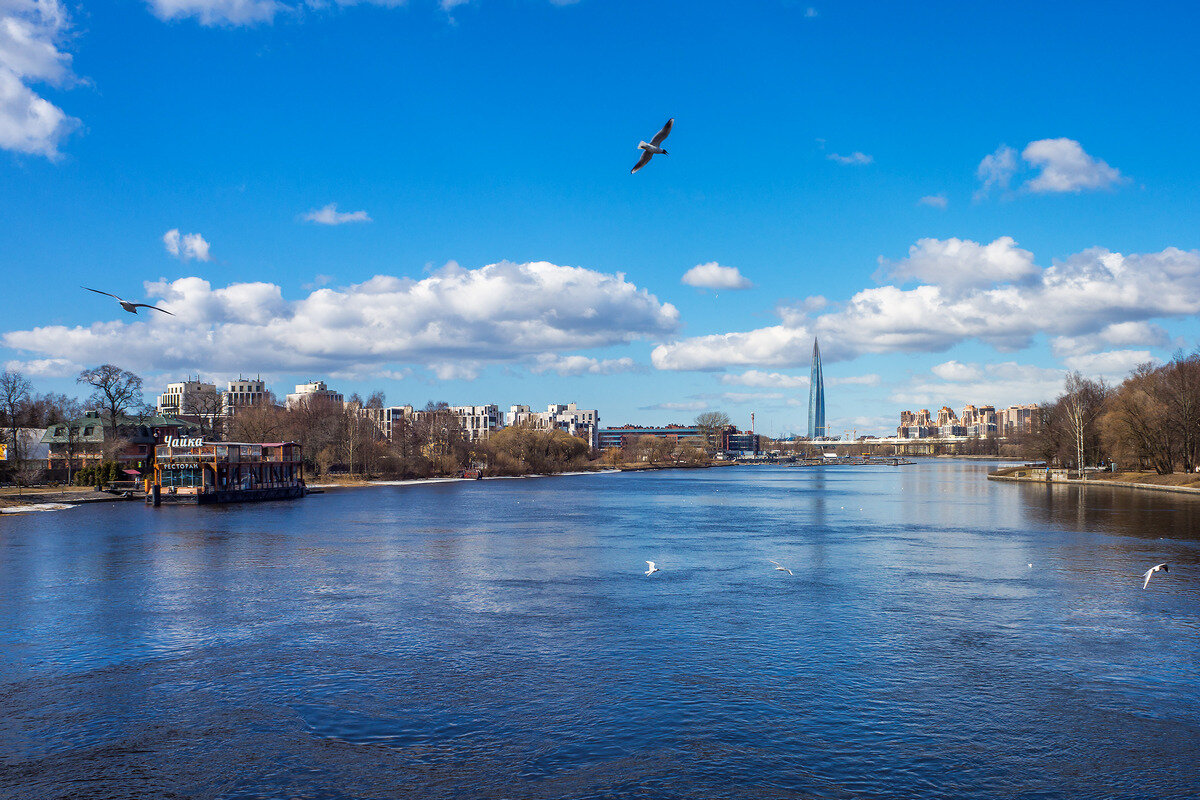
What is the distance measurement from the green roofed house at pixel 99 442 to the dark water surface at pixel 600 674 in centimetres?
7275

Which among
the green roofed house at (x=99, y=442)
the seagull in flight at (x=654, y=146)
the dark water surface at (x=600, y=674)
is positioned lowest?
the dark water surface at (x=600, y=674)

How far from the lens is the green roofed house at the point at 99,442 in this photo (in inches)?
4031

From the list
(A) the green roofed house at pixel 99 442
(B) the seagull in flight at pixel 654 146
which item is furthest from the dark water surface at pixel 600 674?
(A) the green roofed house at pixel 99 442

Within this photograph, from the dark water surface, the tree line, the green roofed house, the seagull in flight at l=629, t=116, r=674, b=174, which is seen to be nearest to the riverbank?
the tree line

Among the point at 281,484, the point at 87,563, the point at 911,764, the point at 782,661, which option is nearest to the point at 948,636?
the point at 782,661

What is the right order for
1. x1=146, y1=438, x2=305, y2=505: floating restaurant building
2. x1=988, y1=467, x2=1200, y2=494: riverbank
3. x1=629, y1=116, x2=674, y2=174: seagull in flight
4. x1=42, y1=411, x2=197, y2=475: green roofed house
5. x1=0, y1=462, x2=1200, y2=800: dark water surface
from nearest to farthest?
x1=0, y1=462, x2=1200, y2=800: dark water surface
x1=629, y1=116, x2=674, y2=174: seagull in flight
x1=146, y1=438, x2=305, y2=505: floating restaurant building
x1=988, y1=467, x2=1200, y2=494: riverbank
x1=42, y1=411, x2=197, y2=475: green roofed house

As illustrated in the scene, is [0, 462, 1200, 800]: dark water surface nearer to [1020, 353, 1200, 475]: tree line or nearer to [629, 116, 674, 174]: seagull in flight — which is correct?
[629, 116, 674, 174]: seagull in flight

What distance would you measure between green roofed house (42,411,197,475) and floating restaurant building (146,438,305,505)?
20149 millimetres

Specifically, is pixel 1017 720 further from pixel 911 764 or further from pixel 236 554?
pixel 236 554

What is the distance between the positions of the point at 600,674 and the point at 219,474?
72.9 meters

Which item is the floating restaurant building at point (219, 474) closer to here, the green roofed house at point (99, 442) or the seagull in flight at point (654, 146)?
the green roofed house at point (99, 442)

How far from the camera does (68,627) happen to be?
23422 millimetres

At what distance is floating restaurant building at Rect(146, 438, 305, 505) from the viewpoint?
252 ft

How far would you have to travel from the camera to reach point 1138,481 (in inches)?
3740
